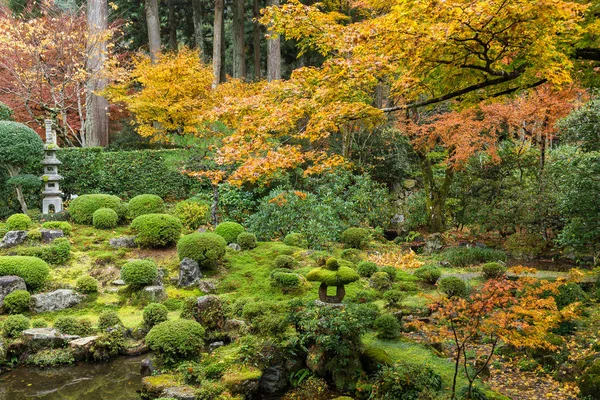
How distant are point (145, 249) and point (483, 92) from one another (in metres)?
7.74

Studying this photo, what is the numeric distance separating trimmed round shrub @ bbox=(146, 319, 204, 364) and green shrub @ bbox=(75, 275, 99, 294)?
8.97 ft

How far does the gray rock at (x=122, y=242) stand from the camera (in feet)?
35.8

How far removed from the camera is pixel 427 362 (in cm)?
626

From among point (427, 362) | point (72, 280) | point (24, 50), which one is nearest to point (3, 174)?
point (24, 50)

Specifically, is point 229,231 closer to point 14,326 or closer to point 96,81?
point 14,326

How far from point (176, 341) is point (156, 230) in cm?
436

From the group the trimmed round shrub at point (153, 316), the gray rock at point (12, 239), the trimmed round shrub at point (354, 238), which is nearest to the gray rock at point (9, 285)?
the gray rock at point (12, 239)

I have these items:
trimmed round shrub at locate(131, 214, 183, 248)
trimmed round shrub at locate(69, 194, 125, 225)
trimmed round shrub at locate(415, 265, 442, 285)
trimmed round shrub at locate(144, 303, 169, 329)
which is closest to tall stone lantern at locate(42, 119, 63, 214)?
trimmed round shrub at locate(69, 194, 125, 225)

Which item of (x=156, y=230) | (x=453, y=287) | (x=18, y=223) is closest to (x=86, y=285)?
(x=156, y=230)

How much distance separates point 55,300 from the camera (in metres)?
8.57

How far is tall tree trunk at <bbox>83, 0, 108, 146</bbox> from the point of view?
52.4 feet

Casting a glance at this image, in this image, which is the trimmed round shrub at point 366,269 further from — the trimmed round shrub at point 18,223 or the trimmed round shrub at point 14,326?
the trimmed round shrub at point 18,223

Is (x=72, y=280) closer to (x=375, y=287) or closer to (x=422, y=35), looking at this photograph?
(x=375, y=287)

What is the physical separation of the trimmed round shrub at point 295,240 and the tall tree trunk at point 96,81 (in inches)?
352
